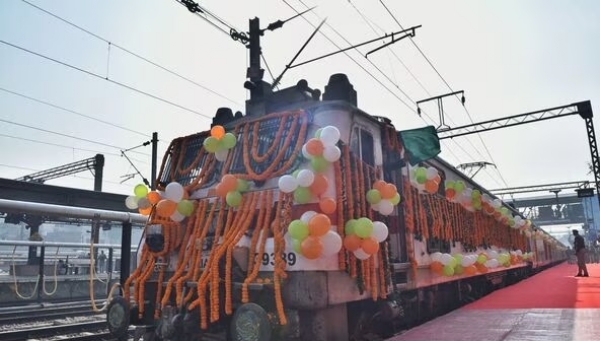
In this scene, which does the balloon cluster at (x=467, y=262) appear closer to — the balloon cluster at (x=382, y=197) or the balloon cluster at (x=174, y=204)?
the balloon cluster at (x=382, y=197)

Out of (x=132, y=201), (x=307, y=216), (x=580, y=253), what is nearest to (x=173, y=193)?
(x=132, y=201)

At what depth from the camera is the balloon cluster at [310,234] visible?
414cm

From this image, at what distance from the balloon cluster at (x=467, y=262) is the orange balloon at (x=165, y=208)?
4130mm

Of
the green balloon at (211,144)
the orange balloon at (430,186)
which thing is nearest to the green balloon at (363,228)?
the green balloon at (211,144)

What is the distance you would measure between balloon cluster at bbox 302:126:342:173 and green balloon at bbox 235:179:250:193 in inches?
36.0

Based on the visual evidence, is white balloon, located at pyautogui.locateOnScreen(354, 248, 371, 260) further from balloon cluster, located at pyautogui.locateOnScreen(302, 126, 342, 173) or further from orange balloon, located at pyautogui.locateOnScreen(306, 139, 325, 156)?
orange balloon, located at pyautogui.locateOnScreen(306, 139, 325, 156)

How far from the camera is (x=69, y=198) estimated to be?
17.5 metres

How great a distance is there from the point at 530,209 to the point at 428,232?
55.6 meters

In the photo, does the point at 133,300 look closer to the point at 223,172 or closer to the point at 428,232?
the point at 223,172

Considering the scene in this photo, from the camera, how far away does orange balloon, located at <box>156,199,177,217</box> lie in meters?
5.16

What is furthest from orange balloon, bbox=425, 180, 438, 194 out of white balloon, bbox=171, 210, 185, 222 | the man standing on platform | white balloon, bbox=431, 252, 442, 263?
the man standing on platform

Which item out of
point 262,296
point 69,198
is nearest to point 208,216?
point 262,296

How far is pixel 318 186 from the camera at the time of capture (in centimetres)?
442

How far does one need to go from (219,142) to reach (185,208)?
869mm
